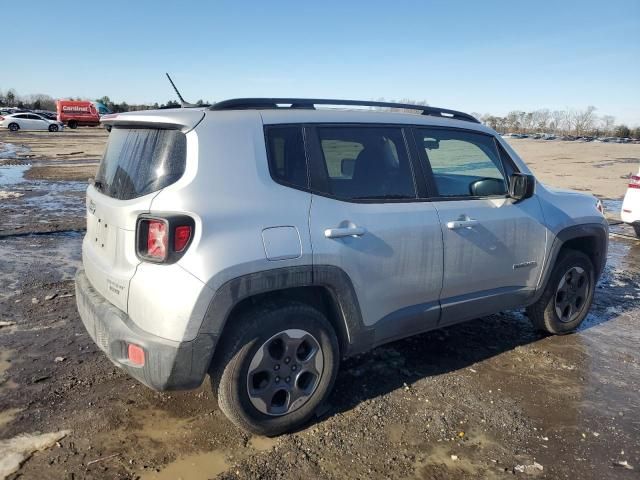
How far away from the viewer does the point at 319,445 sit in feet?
10.2

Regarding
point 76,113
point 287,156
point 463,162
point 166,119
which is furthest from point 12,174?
point 76,113

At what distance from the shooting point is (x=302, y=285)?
3.03 metres

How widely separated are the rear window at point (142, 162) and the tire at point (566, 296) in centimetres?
339

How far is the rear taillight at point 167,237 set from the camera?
2.71 m

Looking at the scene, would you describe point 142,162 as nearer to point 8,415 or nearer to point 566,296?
point 8,415

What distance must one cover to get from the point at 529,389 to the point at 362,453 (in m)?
1.58

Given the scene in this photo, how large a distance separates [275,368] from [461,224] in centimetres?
167

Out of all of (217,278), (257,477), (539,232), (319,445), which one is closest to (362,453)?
(319,445)

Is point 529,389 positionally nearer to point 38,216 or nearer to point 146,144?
point 146,144

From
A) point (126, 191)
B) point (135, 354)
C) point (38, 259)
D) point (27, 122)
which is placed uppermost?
point (126, 191)

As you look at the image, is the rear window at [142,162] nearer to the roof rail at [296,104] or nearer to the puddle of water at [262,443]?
the roof rail at [296,104]

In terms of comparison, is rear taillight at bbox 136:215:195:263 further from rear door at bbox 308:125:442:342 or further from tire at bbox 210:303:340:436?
rear door at bbox 308:125:442:342

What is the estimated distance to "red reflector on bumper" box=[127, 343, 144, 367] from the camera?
9.12 ft

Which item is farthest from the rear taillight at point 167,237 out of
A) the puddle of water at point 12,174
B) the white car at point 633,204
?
the puddle of water at point 12,174
